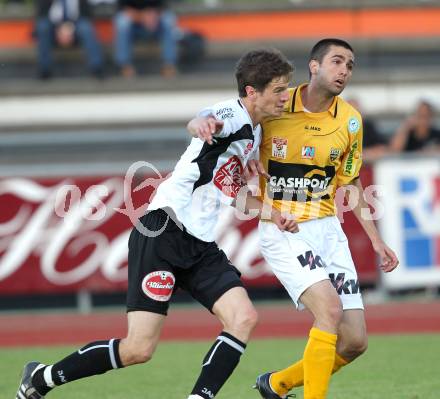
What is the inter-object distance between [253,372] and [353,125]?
2.57 metres

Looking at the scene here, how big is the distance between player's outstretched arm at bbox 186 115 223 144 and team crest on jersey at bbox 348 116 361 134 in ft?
3.50

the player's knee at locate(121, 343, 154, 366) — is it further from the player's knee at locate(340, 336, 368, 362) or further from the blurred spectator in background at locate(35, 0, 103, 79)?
the blurred spectator in background at locate(35, 0, 103, 79)

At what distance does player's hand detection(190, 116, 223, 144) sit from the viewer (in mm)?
5430

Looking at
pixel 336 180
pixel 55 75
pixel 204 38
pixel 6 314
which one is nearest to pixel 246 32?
pixel 204 38

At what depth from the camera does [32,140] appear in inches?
607

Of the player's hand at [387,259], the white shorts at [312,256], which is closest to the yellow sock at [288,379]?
the white shorts at [312,256]

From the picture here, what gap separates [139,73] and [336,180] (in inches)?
392

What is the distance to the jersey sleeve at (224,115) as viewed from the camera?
5668mm

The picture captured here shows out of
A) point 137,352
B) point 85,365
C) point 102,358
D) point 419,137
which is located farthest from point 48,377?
point 419,137

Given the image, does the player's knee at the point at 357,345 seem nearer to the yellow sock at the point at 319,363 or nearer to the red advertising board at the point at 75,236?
the yellow sock at the point at 319,363

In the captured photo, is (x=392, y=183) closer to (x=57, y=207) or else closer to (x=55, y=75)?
(x=57, y=207)

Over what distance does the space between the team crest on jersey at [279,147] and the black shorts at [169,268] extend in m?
0.72

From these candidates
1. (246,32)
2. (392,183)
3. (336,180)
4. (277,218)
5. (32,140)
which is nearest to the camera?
(277,218)

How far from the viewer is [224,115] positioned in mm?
5750
